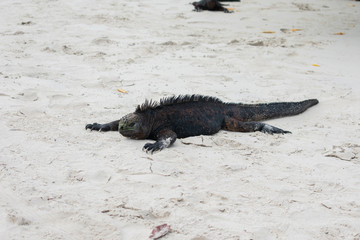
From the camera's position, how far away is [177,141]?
4.02m

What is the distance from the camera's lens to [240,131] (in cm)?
446

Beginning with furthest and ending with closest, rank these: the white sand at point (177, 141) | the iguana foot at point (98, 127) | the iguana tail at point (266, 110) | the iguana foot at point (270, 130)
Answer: the iguana tail at point (266, 110) → the iguana foot at point (270, 130) → the iguana foot at point (98, 127) → the white sand at point (177, 141)

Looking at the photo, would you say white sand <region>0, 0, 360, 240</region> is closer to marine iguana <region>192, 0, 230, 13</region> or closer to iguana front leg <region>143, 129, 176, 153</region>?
iguana front leg <region>143, 129, 176, 153</region>

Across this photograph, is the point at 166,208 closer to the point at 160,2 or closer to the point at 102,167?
the point at 102,167

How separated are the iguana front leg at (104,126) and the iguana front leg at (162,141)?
40 centimetres

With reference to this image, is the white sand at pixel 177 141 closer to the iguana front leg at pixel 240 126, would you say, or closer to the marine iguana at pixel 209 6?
the iguana front leg at pixel 240 126

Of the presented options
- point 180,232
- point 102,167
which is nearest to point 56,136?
point 102,167

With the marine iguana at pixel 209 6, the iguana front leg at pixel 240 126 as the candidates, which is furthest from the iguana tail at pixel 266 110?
the marine iguana at pixel 209 6

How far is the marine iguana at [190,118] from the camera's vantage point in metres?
3.92

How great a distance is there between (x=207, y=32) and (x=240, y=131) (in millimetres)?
4069

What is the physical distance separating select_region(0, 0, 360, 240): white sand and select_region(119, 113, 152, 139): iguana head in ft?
0.39

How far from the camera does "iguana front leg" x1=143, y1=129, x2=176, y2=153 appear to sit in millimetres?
3678

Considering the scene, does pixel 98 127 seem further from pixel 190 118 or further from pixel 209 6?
pixel 209 6

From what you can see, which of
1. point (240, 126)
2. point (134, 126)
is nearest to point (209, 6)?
point (240, 126)
